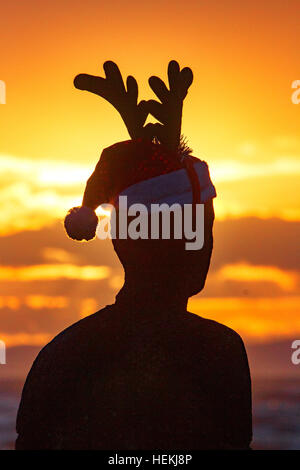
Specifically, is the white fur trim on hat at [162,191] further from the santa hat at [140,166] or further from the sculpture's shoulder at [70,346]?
the sculpture's shoulder at [70,346]

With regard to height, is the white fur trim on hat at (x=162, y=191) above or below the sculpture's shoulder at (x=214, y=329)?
above

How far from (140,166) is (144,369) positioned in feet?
3.86

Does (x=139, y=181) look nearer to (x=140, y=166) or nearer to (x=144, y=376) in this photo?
(x=140, y=166)

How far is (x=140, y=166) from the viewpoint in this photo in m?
5.66

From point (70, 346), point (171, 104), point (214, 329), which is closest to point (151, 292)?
point (214, 329)

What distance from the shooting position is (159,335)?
18.1 feet

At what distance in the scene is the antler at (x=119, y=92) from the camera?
19.3ft

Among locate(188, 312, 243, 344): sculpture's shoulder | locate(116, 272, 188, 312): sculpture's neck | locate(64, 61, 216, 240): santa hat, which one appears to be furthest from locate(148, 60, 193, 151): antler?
locate(188, 312, 243, 344): sculpture's shoulder

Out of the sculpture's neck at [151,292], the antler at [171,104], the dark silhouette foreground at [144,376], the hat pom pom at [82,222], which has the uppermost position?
the antler at [171,104]

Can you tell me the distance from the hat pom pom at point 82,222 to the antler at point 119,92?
0.56 m

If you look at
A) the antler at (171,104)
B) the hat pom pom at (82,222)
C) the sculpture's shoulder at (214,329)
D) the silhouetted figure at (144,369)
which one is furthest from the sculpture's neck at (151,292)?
the antler at (171,104)

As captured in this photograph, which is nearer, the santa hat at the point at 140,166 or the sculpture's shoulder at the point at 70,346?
the sculpture's shoulder at the point at 70,346

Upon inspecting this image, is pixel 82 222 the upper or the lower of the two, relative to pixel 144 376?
upper
